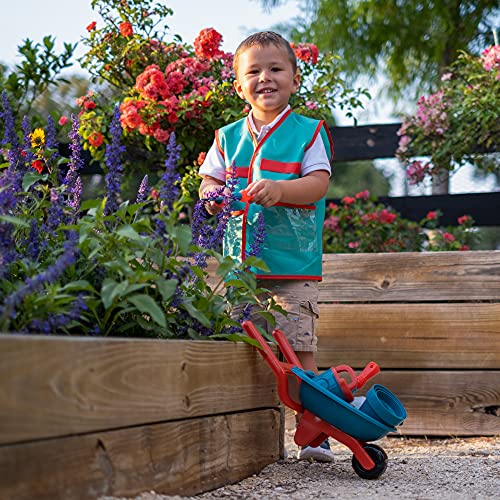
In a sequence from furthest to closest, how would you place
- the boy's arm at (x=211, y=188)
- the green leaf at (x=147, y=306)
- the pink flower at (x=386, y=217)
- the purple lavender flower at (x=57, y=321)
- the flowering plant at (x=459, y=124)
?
the pink flower at (x=386, y=217), the flowering plant at (x=459, y=124), the boy's arm at (x=211, y=188), the green leaf at (x=147, y=306), the purple lavender flower at (x=57, y=321)

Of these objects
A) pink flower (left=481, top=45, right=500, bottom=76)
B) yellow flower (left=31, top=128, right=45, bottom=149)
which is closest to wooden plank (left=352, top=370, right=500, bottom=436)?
yellow flower (left=31, top=128, right=45, bottom=149)

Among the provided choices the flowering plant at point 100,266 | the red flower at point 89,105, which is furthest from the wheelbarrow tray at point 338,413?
the red flower at point 89,105

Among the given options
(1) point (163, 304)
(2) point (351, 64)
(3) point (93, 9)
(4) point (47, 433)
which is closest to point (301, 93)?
(3) point (93, 9)

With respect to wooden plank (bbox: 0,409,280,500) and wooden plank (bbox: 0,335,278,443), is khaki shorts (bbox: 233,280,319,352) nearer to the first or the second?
wooden plank (bbox: 0,409,280,500)

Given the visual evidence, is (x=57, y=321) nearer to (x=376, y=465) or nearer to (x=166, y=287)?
(x=166, y=287)

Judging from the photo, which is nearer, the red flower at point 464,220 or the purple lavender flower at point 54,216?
the purple lavender flower at point 54,216

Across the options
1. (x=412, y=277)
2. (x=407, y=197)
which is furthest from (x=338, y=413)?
(x=407, y=197)

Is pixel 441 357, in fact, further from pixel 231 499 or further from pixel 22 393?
pixel 22 393

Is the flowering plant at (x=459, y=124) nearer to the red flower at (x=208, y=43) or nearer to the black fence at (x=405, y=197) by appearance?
the black fence at (x=405, y=197)

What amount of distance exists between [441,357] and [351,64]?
7179 mm

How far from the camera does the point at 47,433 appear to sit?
1.25m

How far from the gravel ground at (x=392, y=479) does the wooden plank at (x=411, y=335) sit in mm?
393

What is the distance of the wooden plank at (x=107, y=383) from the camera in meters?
1.19

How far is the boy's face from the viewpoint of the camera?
2486 mm
